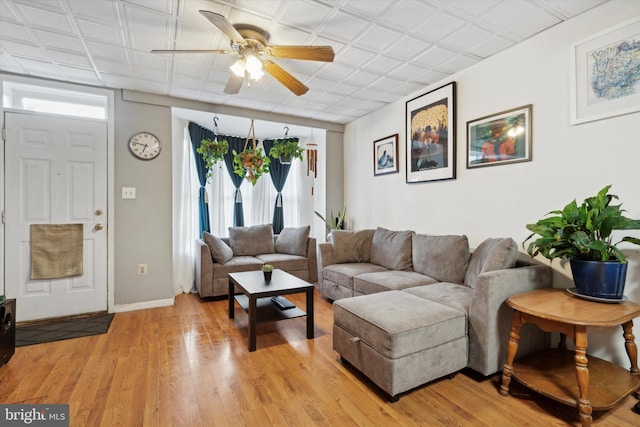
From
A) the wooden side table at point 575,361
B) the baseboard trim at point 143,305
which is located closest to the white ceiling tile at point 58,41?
the baseboard trim at point 143,305

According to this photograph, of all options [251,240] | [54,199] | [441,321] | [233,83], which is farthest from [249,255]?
[441,321]

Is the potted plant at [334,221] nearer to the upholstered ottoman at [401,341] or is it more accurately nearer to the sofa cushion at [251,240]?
the sofa cushion at [251,240]

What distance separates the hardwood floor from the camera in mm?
1599

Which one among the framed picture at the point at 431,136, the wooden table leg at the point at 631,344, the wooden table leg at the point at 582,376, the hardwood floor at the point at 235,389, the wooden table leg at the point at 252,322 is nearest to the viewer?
the wooden table leg at the point at 582,376

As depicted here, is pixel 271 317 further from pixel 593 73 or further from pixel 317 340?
pixel 593 73

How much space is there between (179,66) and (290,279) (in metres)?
2.26

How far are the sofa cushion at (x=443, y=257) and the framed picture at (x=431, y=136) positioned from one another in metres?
0.71

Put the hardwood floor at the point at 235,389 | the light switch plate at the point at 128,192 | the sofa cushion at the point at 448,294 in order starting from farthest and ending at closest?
the light switch plate at the point at 128,192 → the sofa cushion at the point at 448,294 → the hardwood floor at the point at 235,389

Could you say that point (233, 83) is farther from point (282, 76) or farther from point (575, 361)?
point (575, 361)

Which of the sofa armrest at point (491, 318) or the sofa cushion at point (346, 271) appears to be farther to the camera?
the sofa cushion at point (346, 271)

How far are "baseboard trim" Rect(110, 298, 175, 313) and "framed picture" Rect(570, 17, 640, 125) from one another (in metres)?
4.22

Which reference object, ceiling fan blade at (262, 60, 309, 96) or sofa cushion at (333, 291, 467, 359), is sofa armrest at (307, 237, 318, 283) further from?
ceiling fan blade at (262, 60, 309, 96)

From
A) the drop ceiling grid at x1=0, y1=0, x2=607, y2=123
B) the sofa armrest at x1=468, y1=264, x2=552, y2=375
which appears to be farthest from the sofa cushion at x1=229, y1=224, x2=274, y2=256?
the sofa armrest at x1=468, y1=264, x2=552, y2=375

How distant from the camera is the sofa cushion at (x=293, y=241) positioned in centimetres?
442
